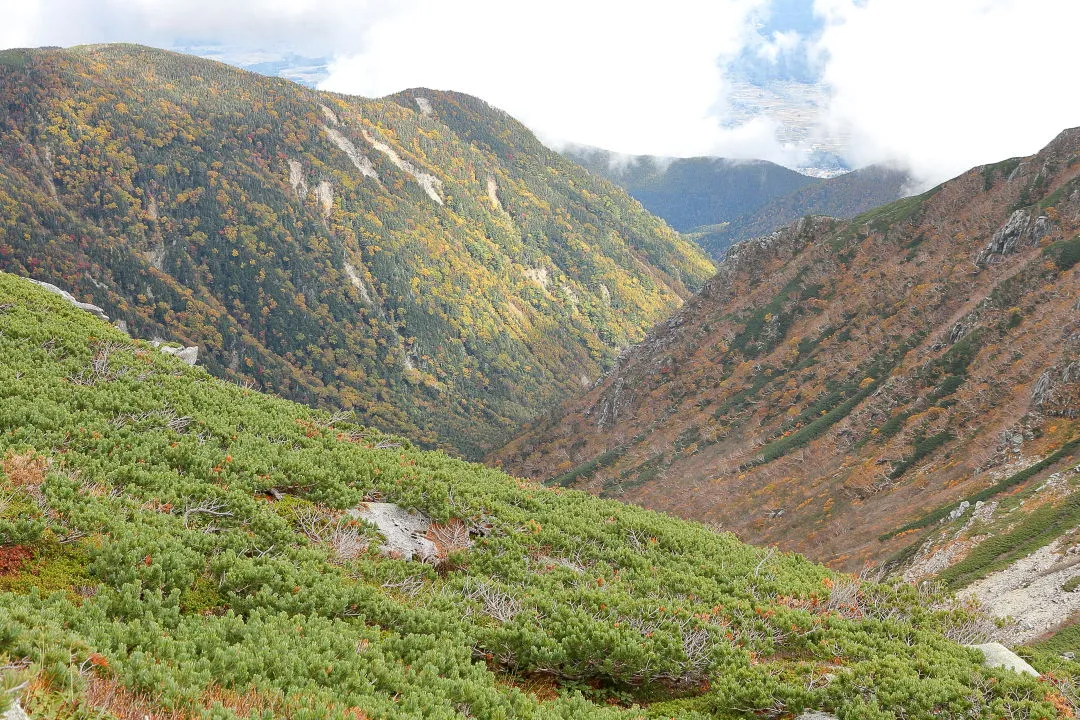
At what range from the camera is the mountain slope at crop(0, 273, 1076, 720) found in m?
9.47

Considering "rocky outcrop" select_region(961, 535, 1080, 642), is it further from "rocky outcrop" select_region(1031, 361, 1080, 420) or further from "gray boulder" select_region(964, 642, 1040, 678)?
"rocky outcrop" select_region(1031, 361, 1080, 420)

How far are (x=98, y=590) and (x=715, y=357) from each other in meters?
94.7

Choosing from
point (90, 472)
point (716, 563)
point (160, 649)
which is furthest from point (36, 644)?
point (716, 563)

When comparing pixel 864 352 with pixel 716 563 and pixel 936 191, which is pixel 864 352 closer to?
pixel 936 191

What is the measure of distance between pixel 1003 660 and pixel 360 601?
12.8m

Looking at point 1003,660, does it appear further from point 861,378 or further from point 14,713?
point 861,378

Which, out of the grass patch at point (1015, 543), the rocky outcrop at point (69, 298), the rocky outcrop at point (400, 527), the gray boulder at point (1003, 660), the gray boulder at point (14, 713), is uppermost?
the rocky outcrop at point (69, 298)

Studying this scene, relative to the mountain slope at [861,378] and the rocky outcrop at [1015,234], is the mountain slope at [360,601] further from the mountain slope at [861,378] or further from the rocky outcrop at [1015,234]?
the rocky outcrop at [1015,234]

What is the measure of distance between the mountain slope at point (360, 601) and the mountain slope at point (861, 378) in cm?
2922

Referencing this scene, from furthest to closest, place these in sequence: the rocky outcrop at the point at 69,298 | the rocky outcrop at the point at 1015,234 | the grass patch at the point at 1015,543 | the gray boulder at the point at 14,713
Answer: the rocky outcrop at the point at 1015,234
the rocky outcrop at the point at 69,298
the grass patch at the point at 1015,543
the gray boulder at the point at 14,713

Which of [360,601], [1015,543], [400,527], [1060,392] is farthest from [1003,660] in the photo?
[1060,392]

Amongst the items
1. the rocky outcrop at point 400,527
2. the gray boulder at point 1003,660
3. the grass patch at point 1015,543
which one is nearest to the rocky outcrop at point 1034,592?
the grass patch at point 1015,543

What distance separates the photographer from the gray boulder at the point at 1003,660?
13172 mm

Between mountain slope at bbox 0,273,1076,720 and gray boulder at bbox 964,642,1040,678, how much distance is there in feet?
1.58
